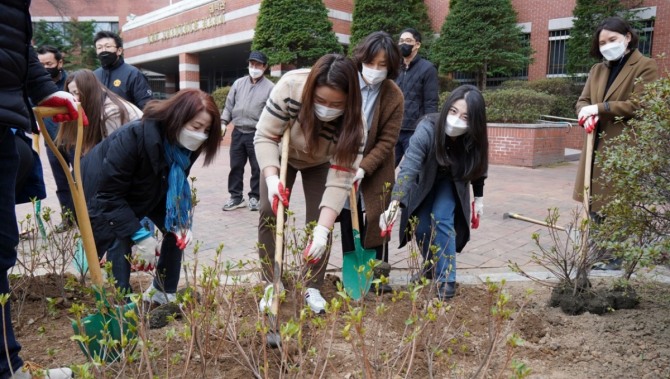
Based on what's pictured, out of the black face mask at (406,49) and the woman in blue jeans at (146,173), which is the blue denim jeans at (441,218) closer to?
the woman in blue jeans at (146,173)

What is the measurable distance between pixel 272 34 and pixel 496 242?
12.1m

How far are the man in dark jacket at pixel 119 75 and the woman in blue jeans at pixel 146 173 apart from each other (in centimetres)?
204

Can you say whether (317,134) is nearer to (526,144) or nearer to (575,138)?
(526,144)

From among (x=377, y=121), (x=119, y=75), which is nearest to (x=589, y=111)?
Answer: (x=377, y=121)

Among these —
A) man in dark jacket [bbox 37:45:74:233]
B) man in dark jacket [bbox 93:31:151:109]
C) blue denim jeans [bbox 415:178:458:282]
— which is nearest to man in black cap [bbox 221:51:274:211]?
man in dark jacket [bbox 93:31:151:109]

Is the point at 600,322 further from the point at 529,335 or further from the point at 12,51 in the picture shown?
the point at 12,51

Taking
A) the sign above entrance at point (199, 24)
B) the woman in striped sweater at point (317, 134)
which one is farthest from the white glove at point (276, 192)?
the sign above entrance at point (199, 24)

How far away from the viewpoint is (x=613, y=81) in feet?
12.5

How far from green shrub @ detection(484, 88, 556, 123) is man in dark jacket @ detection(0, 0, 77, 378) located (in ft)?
31.3

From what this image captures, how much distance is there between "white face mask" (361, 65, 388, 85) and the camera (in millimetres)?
3236

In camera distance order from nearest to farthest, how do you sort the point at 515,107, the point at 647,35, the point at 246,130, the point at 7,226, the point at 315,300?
the point at 7,226 < the point at 315,300 < the point at 246,130 < the point at 515,107 < the point at 647,35

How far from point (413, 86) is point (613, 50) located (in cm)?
185

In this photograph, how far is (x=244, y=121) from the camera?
605 cm

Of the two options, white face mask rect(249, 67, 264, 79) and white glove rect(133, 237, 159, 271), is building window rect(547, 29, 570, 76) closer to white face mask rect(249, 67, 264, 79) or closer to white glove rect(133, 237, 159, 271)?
white face mask rect(249, 67, 264, 79)
